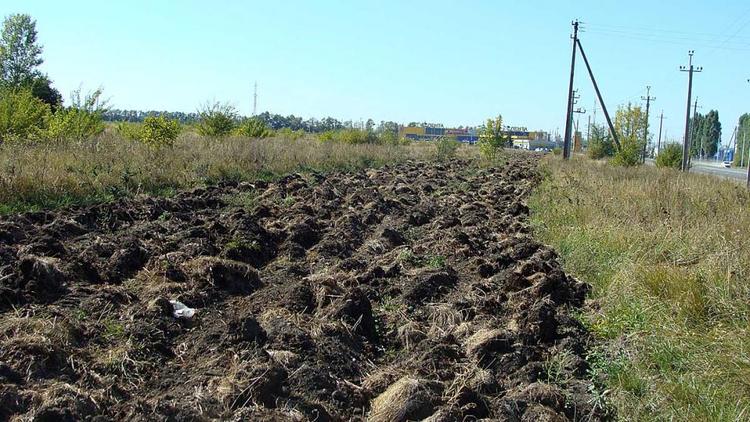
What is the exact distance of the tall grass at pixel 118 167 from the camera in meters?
11.3

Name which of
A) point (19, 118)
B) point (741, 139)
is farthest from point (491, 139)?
point (741, 139)

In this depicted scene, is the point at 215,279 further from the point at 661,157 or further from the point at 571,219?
the point at 661,157

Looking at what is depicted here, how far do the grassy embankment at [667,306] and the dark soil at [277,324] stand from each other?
319mm

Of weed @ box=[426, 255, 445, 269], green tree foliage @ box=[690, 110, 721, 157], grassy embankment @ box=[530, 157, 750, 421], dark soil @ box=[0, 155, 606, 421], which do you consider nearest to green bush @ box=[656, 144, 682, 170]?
grassy embankment @ box=[530, 157, 750, 421]

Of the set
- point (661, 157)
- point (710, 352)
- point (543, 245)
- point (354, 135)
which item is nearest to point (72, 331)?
point (710, 352)

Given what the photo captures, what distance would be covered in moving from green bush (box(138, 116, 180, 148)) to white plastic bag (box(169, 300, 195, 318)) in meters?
13.4

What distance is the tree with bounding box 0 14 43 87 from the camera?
51469 mm

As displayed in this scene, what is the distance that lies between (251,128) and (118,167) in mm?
20479

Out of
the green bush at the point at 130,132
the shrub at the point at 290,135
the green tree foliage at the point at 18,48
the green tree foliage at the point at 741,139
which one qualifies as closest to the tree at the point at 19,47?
the green tree foliage at the point at 18,48

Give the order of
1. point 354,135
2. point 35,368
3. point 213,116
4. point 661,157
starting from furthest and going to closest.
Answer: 1. point 354,135
2. point 661,157
3. point 213,116
4. point 35,368

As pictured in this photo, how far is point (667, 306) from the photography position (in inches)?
231

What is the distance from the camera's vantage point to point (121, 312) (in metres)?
5.65

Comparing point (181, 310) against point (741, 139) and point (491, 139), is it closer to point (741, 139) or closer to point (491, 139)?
point (491, 139)

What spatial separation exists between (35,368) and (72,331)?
671 mm
